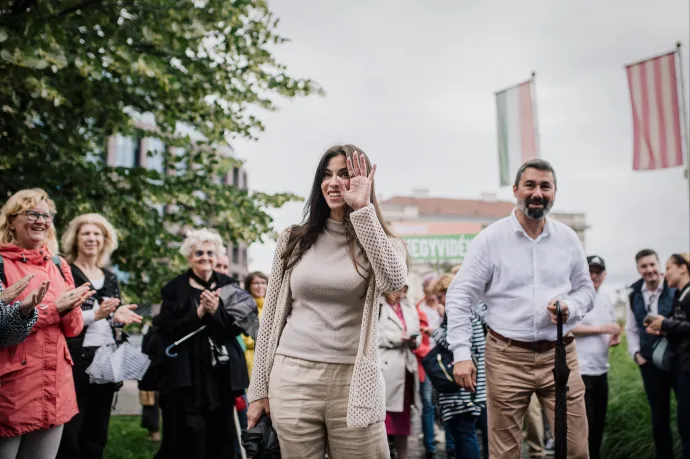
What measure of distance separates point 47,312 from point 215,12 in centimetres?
558

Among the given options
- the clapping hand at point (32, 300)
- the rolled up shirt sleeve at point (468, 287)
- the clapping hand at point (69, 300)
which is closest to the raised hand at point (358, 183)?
the rolled up shirt sleeve at point (468, 287)

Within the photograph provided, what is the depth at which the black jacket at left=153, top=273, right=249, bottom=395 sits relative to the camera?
226 inches

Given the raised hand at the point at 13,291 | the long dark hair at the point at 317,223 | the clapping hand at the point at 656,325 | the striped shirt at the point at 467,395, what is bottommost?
the striped shirt at the point at 467,395

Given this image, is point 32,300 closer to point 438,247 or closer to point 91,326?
point 91,326

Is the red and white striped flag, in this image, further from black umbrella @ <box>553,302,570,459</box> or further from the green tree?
black umbrella @ <box>553,302,570,459</box>


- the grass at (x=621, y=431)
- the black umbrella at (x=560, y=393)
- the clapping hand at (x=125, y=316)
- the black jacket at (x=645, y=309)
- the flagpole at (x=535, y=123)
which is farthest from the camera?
the flagpole at (x=535, y=123)

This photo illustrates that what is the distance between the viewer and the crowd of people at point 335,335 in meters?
3.09

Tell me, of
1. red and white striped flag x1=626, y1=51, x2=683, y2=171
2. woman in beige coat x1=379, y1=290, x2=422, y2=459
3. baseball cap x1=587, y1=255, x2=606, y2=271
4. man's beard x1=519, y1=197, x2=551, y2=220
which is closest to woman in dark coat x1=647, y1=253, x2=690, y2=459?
baseball cap x1=587, y1=255, x2=606, y2=271

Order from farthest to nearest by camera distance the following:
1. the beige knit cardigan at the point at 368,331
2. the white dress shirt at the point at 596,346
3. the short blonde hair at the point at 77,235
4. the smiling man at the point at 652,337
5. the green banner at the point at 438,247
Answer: the green banner at the point at 438,247, the white dress shirt at the point at 596,346, the smiling man at the point at 652,337, the short blonde hair at the point at 77,235, the beige knit cardigan at the point at 368,331

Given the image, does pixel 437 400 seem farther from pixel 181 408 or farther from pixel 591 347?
pixel 181 408

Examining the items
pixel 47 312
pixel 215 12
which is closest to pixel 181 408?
pixel 47 312

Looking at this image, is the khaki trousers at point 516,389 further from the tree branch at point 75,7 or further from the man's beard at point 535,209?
the tree branch at point 75,7

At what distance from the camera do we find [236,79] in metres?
9.96

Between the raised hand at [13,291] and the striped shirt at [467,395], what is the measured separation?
3.44m
